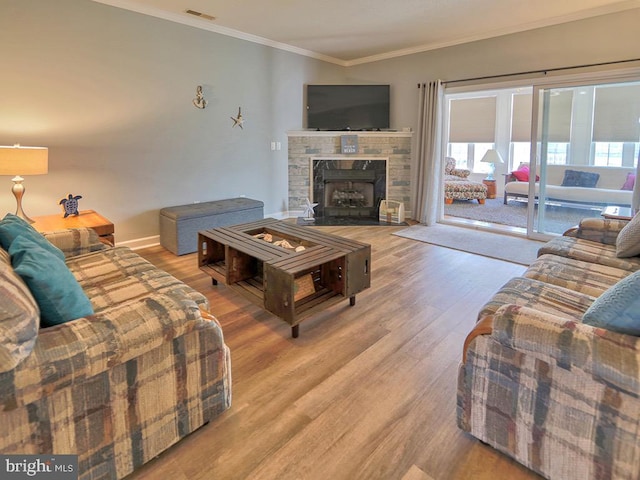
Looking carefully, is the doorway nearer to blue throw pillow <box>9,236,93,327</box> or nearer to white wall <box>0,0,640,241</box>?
white wall <box>0,0,640,241</box>

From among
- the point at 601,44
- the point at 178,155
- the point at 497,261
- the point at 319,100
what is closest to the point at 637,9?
the point at 601,44

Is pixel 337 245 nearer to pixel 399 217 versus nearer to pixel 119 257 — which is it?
pixel 119 257

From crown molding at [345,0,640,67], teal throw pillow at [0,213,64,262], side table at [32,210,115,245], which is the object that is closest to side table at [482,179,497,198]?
crown molding at [345,0,640,67]

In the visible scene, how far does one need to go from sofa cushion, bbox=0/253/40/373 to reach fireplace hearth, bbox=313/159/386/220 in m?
5.08

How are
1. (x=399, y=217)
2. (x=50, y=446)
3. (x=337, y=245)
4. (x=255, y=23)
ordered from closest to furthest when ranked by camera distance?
(x=50, y=446), (x=337, y=245), (x=255, y=23), (x=399, y=217)

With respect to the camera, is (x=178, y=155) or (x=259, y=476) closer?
(x=259, y=476)

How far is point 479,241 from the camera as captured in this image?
4.84 m

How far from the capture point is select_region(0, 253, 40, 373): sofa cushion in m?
1.08

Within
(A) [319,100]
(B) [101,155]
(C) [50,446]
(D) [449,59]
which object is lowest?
(C) [50,446]

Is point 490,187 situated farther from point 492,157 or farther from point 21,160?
point 21,160

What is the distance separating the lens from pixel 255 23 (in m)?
4.54

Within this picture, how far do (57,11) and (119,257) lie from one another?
2.65 meters

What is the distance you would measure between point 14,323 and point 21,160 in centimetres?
243

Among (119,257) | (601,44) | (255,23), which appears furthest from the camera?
(255,23)
